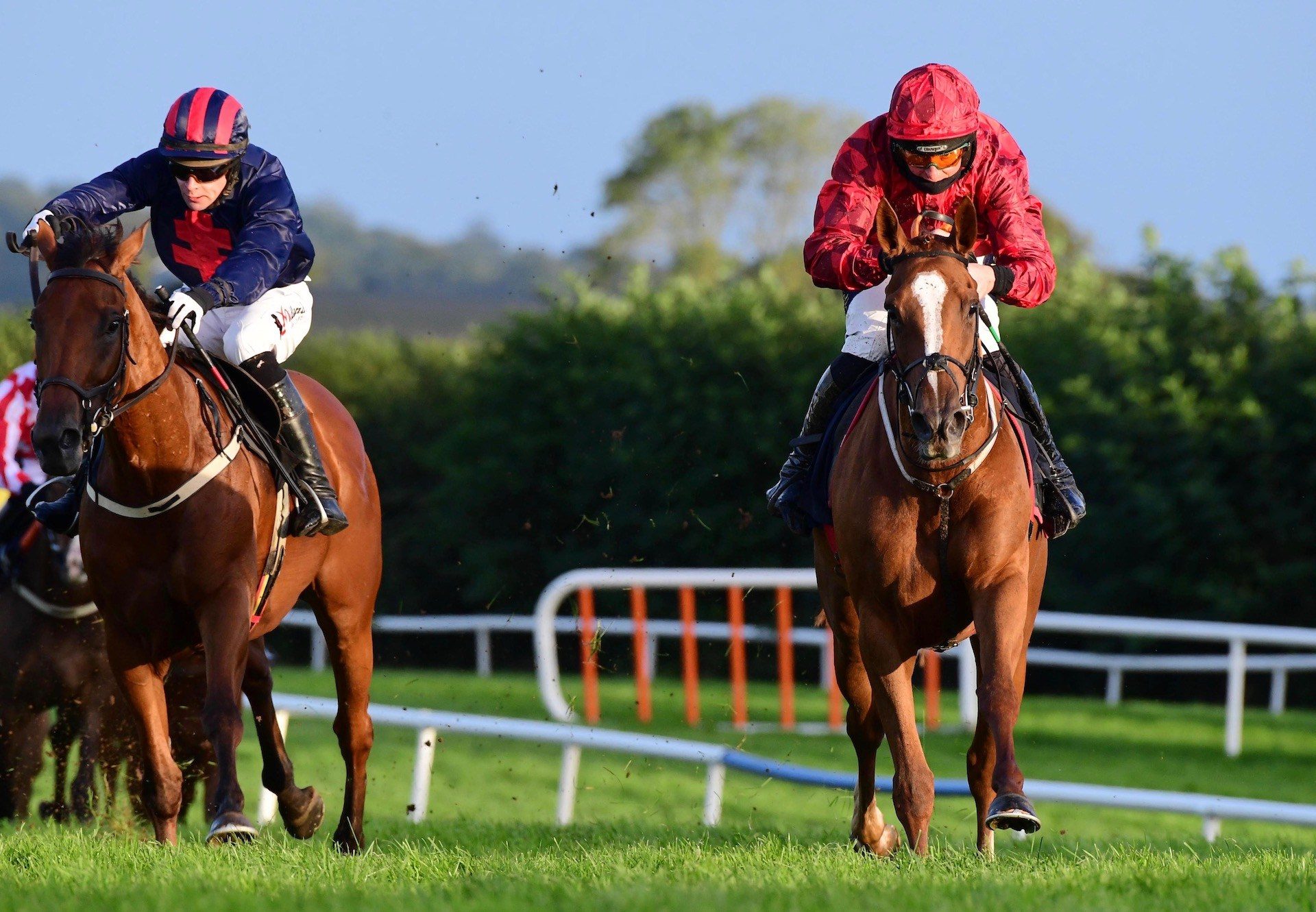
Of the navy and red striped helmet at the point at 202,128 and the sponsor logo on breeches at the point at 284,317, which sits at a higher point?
the navy and red striped helmet at the point at 202,128

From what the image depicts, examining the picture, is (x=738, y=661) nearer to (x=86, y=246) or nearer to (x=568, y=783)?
(x=568, y=783)

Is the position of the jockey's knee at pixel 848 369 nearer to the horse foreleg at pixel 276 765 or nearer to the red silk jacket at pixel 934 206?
the red silk jacket at pixel 934 206

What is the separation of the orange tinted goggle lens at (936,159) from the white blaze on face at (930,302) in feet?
2.77

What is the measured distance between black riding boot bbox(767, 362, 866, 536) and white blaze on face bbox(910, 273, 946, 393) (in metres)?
1.11

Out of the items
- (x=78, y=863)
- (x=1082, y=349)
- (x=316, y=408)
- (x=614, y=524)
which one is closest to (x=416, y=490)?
(x=614, y=524)

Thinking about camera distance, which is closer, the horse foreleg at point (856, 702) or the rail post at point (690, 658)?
the horse foreleg at point (856, 702)

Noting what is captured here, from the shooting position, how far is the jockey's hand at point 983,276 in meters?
5.57

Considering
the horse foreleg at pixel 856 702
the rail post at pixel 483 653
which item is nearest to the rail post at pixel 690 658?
the rail post at pixel 483 653

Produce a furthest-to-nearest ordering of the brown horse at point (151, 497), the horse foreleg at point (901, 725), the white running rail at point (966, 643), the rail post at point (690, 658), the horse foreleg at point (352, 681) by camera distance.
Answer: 1. the rail post at point (690, 658)
2. the white running rail at point (966, 643)
3. the horse foreleg at point (352, 681)
4. the horse foreleg at point (901, 725)
5. the brown horse at point (151, 497)

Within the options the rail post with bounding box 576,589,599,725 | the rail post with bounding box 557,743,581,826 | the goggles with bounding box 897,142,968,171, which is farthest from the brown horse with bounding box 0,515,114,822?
the rail post with bounding box 576,589,599,725

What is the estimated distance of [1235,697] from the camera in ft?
39.7

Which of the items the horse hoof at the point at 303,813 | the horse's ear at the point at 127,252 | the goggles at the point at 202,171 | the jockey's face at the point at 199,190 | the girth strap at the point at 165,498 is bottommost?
the horse hoof at the point at 303,813

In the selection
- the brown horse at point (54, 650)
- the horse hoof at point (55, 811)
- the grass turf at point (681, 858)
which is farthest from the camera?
the horse hoof at point (55, 811)

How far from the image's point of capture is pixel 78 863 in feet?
16.7
